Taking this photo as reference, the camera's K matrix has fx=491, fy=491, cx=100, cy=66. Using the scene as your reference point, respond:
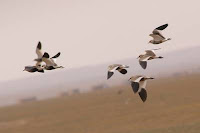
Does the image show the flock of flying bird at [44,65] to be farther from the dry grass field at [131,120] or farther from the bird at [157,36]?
the dry grass field at [131,120]

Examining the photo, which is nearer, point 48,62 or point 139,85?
point 139,85

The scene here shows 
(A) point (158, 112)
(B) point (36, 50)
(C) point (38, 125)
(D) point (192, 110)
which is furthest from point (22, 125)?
(B) point (36, 50)

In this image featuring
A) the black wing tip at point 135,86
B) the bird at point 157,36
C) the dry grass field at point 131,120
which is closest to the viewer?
the black wing tip at point 135,86

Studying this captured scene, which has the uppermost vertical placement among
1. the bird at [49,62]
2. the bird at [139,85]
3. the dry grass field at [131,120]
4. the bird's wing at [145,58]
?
the bird at [49,62]

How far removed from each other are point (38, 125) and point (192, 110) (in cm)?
2058

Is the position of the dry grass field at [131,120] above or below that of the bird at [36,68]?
below

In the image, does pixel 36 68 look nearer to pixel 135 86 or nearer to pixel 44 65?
pixel 44 65

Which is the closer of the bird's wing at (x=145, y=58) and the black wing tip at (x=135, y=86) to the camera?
the black wing tip at (x=135, y=86)

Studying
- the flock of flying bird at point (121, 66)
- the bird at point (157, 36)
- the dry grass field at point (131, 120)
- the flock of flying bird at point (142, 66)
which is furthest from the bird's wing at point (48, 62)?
the dry grass field at point (131, 120)

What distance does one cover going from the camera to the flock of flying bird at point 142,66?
11.2 meters

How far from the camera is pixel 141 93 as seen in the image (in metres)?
11.4

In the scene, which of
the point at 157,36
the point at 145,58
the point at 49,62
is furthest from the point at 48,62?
the point at 157,36

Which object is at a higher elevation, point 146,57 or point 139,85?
point 146,57

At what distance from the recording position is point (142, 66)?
1207 centimetres
